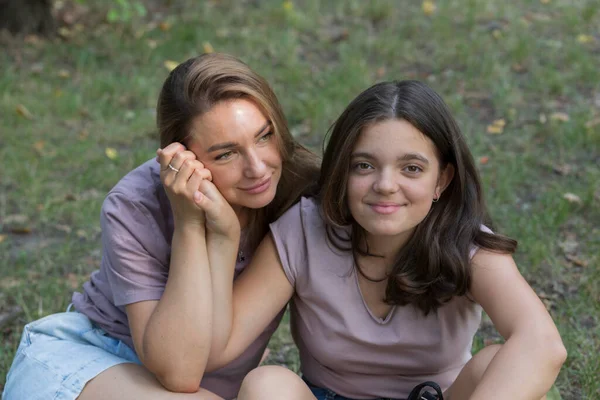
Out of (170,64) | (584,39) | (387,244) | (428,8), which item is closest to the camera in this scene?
(387,244)

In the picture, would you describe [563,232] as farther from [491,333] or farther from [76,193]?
[76,193]

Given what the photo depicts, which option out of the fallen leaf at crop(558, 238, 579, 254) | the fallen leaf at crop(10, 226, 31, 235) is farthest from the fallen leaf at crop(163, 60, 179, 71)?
the fallen leaf at crop(558, 238, 579, 254)

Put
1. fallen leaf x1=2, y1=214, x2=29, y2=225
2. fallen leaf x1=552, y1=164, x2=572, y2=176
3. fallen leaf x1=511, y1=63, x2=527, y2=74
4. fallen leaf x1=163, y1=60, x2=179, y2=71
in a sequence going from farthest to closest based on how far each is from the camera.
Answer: fallen leaf x1=163, y1=60, x2=179, y2=71
fallen leaf x1=511, y1=63, x2=527, y2=74
fallen leaf x1=552, y1=164, x2=572, y2=176
fallen leaf x1=2, y1=214, x2=29, y2=225

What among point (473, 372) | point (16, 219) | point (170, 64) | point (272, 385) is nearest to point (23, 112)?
point (170, 64)

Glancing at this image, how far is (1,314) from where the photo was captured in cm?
343

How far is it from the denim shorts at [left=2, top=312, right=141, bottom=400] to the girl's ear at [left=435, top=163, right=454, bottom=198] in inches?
40.8

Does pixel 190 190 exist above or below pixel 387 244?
above

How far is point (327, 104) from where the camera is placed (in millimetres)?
5105

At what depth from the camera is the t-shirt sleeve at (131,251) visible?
2246mm

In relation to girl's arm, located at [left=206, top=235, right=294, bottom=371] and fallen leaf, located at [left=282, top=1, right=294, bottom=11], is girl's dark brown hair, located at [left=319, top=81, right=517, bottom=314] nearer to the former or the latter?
girl's arm, located at [left=206, top=235, right=294, bottom=371]

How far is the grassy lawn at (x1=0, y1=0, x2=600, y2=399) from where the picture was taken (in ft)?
11.7

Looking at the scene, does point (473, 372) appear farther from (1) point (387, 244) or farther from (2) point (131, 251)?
(2) point (131, 251)

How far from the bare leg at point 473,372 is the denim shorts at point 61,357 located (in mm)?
957

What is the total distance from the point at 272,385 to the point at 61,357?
0.66 metres
